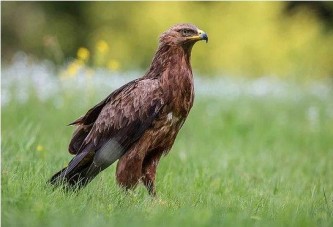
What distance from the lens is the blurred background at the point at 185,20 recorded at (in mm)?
23297

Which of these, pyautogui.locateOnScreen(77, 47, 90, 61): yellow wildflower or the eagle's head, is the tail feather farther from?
pyautogui.locateOnScreen(77, 47, 90, 61): yellow wildflower

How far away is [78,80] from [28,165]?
5.72 meters

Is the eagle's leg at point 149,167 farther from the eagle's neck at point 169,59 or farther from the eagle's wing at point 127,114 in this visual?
the eagle's neck at point 169,59

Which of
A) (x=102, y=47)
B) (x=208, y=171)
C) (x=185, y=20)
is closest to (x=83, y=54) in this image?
(x=102, y=47)

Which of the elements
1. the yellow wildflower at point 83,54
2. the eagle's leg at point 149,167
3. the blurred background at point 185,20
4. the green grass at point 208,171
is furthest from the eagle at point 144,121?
the blurred background at point 185,20

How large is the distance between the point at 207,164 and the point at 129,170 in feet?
8.35

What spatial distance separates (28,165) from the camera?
6762 mm

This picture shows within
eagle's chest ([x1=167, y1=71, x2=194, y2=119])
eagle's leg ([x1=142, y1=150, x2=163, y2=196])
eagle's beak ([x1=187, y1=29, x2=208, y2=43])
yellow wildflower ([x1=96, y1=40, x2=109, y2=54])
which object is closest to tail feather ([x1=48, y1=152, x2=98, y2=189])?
eagle's leg ([x1=142, y1=150, x2=163, y2=196])

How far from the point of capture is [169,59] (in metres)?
6.35

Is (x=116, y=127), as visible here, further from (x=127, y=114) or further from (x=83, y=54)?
(x=83, y=54)

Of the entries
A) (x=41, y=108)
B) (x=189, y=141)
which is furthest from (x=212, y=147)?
(x=41, y=108)

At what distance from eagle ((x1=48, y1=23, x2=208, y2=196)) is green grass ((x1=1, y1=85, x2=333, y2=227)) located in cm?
17

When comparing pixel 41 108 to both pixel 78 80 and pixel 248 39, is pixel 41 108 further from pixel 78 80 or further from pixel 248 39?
pixel 248 39

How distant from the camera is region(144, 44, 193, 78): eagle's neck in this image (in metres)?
6.31
